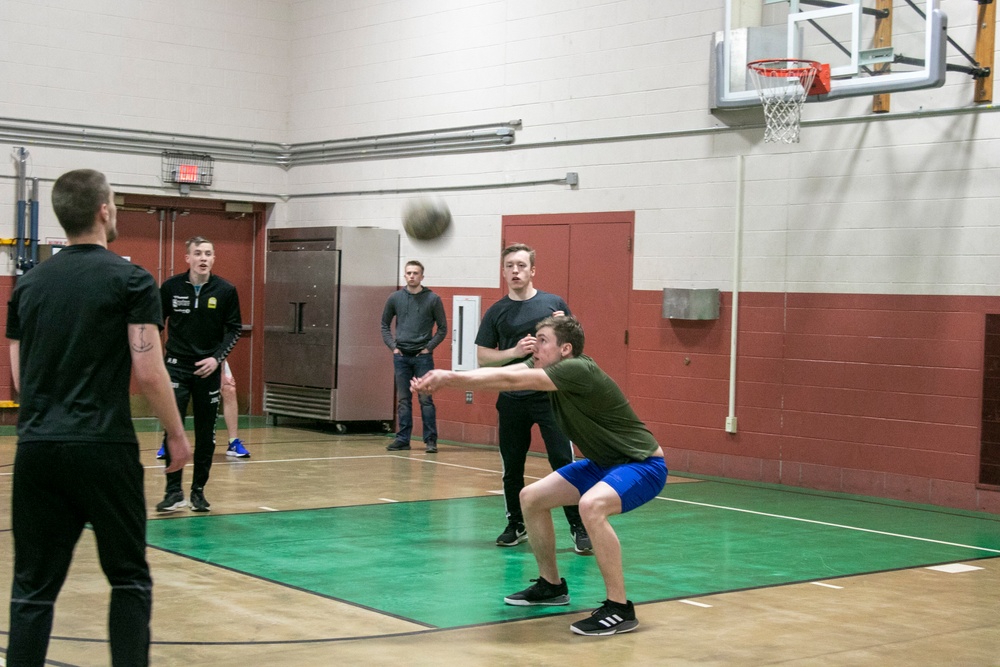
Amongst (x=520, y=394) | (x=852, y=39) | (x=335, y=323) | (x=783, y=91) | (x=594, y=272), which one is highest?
(x=852, y=39)

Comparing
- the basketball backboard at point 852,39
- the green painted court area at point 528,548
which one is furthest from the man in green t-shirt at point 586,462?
the basketball backboard at point 852,39

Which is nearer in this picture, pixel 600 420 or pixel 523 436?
pixel 600 420

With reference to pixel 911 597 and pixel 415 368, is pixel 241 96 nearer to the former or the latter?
pixel 415 368

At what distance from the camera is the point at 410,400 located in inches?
501

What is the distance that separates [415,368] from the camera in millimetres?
12688

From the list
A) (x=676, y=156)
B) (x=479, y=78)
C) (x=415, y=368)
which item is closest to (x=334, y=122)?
(x=479, y=78)

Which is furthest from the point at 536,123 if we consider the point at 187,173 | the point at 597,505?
the point at 597,505

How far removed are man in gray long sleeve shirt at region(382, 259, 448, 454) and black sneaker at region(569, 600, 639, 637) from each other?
7.20 m

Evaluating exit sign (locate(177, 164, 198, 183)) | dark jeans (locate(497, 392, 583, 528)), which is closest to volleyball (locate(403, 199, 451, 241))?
dark jeans (locate(497, 392, 583, 528))

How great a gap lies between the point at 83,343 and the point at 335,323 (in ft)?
33.4

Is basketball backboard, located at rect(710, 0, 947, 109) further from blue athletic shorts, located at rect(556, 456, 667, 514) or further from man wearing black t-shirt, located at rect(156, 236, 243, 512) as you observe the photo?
man wearing black t-shirt, located at rect(156, 236, 243, 512)

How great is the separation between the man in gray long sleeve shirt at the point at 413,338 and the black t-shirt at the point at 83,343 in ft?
28.6

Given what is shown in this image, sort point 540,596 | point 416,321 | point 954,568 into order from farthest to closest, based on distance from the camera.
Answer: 1. point 416,321
2. point 954,568
3. point 540,596

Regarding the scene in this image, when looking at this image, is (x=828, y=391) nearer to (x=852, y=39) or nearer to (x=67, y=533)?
(x=852, y=39)
